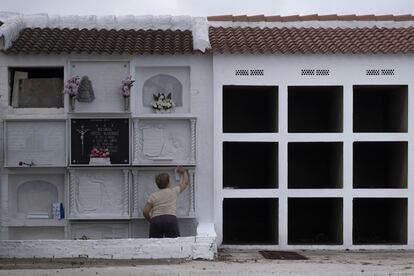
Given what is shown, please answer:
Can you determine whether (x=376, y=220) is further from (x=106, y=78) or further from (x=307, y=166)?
(x=106, y=78)

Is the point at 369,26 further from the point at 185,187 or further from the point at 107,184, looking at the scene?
the point at 107,184

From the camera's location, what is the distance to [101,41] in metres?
12.6

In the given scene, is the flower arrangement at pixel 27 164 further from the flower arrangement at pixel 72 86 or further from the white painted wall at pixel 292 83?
the white painted wall at pixel 292 83

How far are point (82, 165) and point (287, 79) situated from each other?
13.3 ft

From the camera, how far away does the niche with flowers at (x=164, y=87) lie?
12.5m

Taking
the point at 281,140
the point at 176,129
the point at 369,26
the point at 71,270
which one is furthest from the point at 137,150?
the point at 369,26

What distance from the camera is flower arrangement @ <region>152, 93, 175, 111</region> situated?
40.8 ft

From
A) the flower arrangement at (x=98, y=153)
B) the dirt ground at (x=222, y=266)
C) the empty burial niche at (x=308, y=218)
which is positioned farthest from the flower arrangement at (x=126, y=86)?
the empty burial niche at (x=308, y=218)

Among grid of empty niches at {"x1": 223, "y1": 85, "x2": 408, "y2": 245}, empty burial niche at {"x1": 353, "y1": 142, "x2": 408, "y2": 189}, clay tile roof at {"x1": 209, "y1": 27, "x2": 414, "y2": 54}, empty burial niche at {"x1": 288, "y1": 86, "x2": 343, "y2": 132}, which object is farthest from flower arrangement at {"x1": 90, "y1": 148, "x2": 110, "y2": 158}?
empty burial niche at {"x1": 353, "y1": 142, "x2": 408, "y2": 189}

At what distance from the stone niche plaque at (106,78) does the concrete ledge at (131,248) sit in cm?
284

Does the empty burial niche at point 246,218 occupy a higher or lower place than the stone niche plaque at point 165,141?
lower

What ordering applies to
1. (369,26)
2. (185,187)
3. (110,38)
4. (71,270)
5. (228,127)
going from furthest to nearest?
(228,127), (369,26), (110,38), (185,187), (71,270)

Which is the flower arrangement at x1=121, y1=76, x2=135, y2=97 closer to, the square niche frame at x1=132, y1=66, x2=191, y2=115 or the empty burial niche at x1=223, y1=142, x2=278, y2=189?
the square niche frame at x1=132, y1=66, x2=191, y2=115

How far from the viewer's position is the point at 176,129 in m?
12.5
